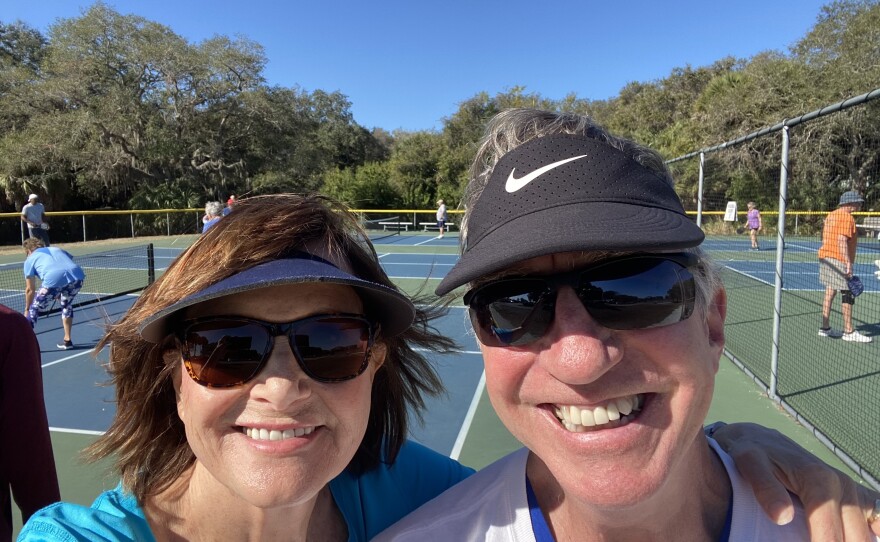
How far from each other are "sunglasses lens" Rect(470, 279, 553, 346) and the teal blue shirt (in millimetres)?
1027

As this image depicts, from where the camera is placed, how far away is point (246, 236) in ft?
5.57

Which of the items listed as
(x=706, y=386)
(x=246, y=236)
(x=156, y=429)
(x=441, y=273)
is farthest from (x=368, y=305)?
(x=441, y=273)

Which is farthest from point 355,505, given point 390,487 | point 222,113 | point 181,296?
point 222,113

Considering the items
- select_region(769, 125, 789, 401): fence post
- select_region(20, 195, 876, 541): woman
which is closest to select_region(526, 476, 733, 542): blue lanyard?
select_region(20, 195, 876, 541): woman

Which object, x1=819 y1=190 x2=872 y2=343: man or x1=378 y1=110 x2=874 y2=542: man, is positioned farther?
x1=819 y1=190 x2=872 y2=343: man

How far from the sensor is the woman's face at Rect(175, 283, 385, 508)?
5.33 ft

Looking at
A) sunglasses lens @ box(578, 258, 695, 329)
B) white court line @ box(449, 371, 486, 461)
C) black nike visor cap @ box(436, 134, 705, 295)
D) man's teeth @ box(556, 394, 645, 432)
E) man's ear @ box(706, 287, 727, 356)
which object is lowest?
white court line @ box(449, 371, 486, 461)

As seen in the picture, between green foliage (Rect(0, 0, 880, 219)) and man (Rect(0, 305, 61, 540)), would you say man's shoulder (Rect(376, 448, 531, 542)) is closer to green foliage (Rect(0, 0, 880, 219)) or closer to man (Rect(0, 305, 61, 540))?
man (Rect(0, 305, 61, 540))

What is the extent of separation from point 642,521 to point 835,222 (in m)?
8.79

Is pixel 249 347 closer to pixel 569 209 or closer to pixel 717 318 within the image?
pixel 569 209

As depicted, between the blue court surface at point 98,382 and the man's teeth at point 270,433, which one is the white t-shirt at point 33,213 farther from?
the man's teeth at point 270,433

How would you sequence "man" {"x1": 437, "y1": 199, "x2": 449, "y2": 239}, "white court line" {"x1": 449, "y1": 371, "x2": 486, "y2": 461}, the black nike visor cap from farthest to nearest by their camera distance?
"man" {"x1": 437, "y1": 199, "x2": 449, "y2": 239} < "white court line" {"x1": 449, "y1": 371, "x2": 486, "y2": 461} < the black nike visor cap

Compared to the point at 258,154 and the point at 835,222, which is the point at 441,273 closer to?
the point at 835,222

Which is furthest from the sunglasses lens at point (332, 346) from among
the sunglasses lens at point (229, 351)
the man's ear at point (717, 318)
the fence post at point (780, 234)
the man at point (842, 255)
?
the man at point (842, 255)
